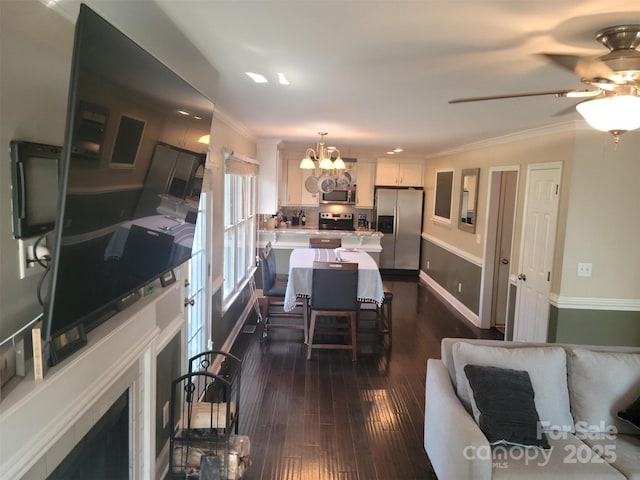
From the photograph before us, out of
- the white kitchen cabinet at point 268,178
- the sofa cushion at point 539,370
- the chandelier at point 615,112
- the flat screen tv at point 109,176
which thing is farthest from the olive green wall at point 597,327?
the white kitchen cabinet at point 268,178

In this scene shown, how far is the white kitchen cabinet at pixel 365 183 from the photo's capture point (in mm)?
8242

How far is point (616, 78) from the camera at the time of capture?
63.3 inches

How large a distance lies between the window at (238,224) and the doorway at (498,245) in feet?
10.1

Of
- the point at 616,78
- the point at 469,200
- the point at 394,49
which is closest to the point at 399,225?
the point at 469,200

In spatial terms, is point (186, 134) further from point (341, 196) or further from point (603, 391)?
point (341, 196)

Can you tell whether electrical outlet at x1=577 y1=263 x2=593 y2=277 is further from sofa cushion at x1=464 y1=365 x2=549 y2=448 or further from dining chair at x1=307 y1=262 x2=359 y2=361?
dining chair at x1=307 y1=262 x2=359 y2=361

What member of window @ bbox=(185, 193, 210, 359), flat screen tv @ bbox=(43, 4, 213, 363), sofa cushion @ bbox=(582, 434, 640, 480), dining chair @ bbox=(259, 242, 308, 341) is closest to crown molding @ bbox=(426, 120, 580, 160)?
sofa cushion @ bbox=(582, 434, 640, 480)

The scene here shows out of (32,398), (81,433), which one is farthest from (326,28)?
(81,433)

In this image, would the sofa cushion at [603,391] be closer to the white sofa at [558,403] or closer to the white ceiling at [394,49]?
the white sofa at [558,403]

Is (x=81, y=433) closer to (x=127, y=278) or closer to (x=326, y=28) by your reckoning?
(x=127, y=278)

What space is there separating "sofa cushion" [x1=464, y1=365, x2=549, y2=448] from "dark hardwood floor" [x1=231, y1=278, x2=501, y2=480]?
73 centimetres

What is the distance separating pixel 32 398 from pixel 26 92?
748mm

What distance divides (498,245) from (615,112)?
4023 mm

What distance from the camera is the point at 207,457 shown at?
7.15 feet
